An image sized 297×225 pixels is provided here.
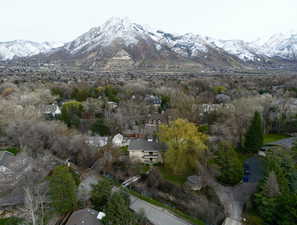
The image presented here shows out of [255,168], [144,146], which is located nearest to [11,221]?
[144,146]

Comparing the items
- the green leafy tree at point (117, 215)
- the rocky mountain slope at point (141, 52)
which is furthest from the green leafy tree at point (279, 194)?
the rocky mountain slope at point (141, 52)

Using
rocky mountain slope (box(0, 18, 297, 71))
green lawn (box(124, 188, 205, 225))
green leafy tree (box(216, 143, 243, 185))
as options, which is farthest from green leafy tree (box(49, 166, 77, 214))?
rocky mountain slope (box(0, 18, 297, 71))

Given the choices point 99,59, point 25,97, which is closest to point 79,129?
point 25,97

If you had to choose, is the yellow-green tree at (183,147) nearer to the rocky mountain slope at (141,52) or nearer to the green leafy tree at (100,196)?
the green leafy tree at (100,196)

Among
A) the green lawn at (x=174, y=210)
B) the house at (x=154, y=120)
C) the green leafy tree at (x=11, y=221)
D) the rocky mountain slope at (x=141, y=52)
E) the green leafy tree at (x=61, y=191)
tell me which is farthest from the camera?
the rocky mountain slope at (x=141, y=52)

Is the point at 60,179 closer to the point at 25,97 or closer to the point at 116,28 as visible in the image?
the point at 25,97

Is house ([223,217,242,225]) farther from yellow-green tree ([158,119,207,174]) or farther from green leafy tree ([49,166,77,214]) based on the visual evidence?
green leafy tree ([49,166,77,214])
